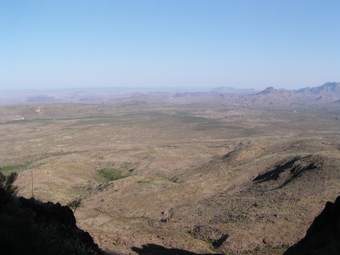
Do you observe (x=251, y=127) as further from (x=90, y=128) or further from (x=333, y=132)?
(x=90, y=128)

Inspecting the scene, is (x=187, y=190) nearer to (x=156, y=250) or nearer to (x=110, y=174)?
(x=110, y=174)

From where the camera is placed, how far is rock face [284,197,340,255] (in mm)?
18203

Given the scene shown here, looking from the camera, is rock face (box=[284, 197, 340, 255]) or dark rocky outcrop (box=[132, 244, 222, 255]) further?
dark rocky outcrop (box=[132, 244, 222, 255])

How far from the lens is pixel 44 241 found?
11516 millimetres

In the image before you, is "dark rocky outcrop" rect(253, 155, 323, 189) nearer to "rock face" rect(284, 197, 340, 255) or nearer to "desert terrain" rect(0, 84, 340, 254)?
"desert terrain" rect(0, 84, 340, 254)

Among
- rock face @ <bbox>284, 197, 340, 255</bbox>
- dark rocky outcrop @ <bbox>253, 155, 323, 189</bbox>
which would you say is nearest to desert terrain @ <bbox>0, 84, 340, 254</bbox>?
dark rocky outcrop @ <bbox>253, 155, 323, 189</bbox>

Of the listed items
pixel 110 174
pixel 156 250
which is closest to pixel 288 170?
pixel 156 250

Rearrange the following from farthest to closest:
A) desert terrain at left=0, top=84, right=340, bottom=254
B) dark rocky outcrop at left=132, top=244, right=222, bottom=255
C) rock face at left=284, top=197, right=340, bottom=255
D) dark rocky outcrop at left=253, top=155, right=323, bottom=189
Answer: dark rocky outcrop at left=253, top=155, right=323, bottom=189 < desert terrain at left=0, top=84, right=340, bottom=254 < dark rocky outcrop at left=132, top=244, right=222, bottom=255 < rock face at left=284, top=197, right=340, bottom=255

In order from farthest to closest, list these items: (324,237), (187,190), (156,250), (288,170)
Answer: (288,170) → (187,190) → (156,250) → (324,237)

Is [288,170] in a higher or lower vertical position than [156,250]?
lower

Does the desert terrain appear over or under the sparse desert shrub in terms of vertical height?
over

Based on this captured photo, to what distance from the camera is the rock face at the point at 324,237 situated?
59.7 ft

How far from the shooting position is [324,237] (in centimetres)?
2059

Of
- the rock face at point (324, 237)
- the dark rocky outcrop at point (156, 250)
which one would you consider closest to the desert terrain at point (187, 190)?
the dark rocky outcrop at point (156, 250)
